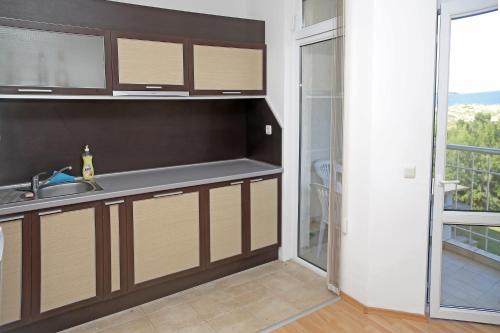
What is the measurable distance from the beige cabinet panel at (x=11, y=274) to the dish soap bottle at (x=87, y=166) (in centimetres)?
73

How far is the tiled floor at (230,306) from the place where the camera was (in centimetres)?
263

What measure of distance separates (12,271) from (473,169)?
2958 millimetres

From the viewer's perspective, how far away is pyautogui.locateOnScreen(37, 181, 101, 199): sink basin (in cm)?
273

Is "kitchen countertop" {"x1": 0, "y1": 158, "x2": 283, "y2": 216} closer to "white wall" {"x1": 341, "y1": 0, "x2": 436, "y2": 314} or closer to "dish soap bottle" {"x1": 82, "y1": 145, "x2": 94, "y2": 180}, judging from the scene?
"dish soap bottle" {"x1": 82, "y1": 145, "x2": 94, "y2": 180}

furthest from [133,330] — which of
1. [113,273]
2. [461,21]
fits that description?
[461,21]

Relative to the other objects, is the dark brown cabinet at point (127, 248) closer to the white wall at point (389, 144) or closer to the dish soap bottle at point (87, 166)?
the dish soap bottle at point (87, 166)

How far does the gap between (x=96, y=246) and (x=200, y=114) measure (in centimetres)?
156

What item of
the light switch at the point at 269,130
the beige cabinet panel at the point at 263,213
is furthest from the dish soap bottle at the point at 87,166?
the light switch at the point at 269,130

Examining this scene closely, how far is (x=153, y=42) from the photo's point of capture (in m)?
2.88

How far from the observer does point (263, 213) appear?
11.4 feet

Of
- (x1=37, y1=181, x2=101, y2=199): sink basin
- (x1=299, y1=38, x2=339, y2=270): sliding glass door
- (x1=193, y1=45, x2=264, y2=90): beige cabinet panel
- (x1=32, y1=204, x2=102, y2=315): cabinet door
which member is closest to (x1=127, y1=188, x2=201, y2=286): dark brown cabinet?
(x1=32, y1=204, x2=102, y2=315): cabinet door

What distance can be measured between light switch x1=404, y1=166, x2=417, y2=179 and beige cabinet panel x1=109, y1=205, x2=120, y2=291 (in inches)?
77.6

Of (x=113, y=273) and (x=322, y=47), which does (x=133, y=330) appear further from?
(x=322, y=47)

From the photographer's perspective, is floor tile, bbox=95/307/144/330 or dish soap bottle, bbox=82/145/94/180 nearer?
floor tile, bbox=95/307/144/330
